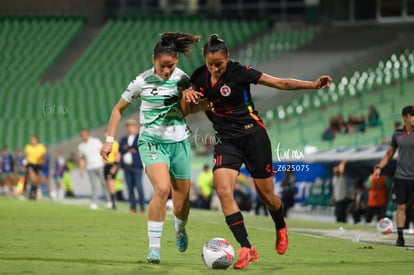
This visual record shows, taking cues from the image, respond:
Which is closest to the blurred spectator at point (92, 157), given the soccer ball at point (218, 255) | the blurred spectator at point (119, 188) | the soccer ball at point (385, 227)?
the blurred spectator at point (119, 188)

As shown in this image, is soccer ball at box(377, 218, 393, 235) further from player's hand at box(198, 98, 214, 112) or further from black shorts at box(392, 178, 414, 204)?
player's hand at box(198, 98, 214, 112)

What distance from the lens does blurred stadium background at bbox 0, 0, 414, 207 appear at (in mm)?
37875

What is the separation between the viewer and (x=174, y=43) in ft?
39.2

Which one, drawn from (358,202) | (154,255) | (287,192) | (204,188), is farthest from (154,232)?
(204,188)

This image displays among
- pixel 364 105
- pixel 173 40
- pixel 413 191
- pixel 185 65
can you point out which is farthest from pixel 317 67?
pixel 173 40

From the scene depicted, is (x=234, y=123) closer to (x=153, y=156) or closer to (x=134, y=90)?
(x=153, y=156)

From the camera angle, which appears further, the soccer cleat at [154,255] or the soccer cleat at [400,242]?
the soccer cleat at [400,242]

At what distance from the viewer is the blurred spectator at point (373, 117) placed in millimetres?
29266

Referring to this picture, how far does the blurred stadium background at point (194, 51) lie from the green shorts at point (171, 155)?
22.6 meters

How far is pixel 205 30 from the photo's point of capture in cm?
5106

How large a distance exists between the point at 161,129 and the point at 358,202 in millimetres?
14324

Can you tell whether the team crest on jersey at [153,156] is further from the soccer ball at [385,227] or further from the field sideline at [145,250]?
the soccer ball at [385,227]

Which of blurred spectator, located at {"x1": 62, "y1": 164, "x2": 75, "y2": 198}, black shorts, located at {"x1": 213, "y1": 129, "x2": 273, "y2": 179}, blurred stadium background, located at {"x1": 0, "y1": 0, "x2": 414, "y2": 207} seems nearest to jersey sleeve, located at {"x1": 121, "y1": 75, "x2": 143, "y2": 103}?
black shorts, located at {"x1": 213, "y1": 129, "x2": 273, "y2": 179}

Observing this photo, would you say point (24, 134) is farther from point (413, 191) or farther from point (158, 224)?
point (158, 224)
